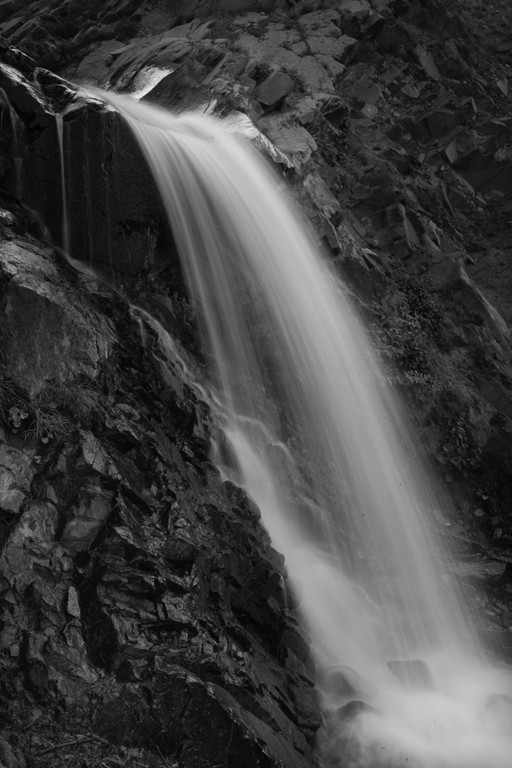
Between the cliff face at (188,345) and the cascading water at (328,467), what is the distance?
0.61 meters

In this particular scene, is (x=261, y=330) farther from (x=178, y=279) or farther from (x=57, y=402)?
(x=57, y=402)

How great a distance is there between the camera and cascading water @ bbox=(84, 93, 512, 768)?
6.84 meters

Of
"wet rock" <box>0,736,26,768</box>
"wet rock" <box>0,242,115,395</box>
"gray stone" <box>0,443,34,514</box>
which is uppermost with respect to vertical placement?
"wet rock" <box>0,242,115,395</box>

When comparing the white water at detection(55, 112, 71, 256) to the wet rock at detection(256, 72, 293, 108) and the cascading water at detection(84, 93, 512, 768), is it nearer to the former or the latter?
the cascading water at detection(84, 93, 512, 768)

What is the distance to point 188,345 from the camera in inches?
368

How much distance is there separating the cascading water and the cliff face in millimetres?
606

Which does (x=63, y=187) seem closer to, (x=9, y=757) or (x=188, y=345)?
(x=188, y=345)

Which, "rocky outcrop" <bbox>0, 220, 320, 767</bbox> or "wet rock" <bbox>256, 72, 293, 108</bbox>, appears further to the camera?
"wet rock" <bbox>256, 72, 293, 108</bbox>

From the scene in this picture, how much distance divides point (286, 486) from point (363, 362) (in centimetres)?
325

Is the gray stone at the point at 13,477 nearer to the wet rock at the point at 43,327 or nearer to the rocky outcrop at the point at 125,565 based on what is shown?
the rocky outcrop at the point at 125,565

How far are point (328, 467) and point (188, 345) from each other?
2.96m

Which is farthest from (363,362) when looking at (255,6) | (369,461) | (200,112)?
(255,6)

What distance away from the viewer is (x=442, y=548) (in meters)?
9.76

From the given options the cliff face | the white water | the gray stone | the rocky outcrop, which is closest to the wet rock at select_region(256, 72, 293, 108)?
the cliff face
